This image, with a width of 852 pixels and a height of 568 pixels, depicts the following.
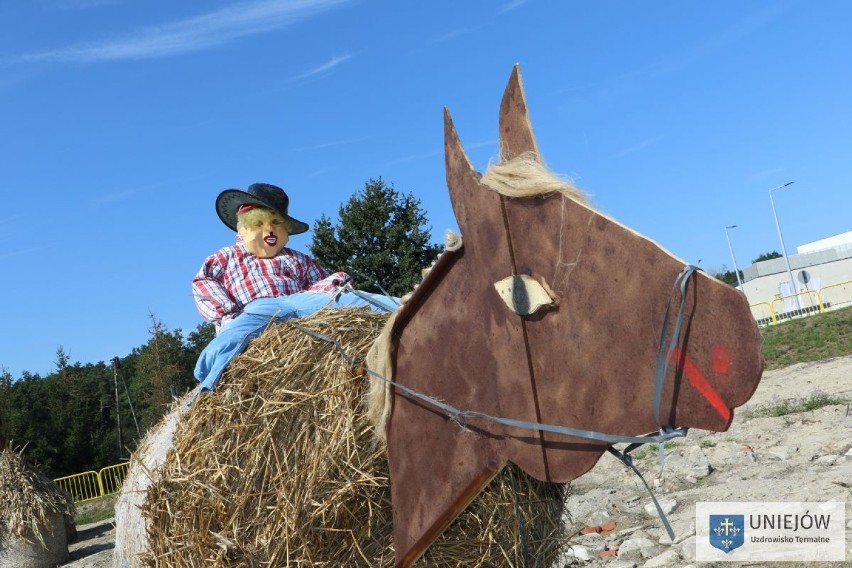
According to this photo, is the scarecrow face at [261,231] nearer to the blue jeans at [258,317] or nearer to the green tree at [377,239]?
the blue jeans at [258,317]

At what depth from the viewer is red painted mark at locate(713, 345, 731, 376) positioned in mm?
2039

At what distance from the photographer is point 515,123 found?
246 cm

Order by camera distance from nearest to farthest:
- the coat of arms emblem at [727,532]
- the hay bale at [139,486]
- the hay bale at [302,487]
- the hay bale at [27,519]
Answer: the hay bale at [302,487] → the hay bale at [139,486] → the coat of arms emblem at [727,532] → the hay bale at [27,519]

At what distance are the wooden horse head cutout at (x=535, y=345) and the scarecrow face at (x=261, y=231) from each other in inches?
64.9

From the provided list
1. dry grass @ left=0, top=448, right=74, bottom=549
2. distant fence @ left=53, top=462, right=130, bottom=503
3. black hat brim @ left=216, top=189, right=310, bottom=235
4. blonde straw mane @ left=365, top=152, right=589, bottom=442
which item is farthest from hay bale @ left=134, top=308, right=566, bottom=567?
distant fence @ left=53, top=462, right=130, bottom=503

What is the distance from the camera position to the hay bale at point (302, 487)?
3.13m

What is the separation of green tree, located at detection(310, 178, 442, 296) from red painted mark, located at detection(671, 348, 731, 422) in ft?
41.6

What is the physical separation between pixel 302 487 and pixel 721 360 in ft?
5.86

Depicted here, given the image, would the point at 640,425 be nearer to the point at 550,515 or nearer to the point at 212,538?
the point at 550,515

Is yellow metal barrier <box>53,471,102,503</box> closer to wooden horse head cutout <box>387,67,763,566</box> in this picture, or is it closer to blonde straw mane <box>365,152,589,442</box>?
wooden horse head cutout <box>387,67,763,566</box>

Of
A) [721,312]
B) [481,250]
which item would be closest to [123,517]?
[481,250]

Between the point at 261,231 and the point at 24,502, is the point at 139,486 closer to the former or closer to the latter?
the point at 261,231

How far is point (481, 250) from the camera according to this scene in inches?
103

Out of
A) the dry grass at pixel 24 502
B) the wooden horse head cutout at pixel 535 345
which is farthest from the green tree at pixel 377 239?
the wooden horse head cutout at pixel 535 345
